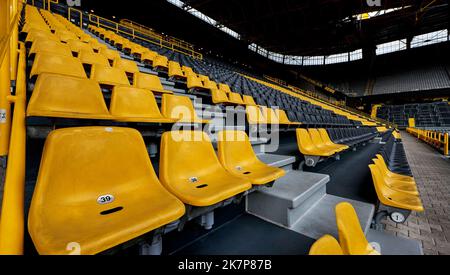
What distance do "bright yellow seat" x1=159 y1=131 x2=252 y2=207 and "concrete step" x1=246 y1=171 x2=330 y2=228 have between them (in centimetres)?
33

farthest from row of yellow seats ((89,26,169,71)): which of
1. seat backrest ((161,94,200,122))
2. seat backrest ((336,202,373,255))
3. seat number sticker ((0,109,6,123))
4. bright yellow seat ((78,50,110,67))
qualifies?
seat backrest ((336,202,373,255))

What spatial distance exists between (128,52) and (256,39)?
577 inches

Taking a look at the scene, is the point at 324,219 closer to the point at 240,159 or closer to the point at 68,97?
the point at 240,159

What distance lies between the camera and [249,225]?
4.32 ft

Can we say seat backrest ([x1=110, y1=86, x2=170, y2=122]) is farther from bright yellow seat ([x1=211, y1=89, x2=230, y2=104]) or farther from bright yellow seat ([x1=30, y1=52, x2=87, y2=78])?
bright yellow seat ([x1=211, y1=89, x2=230, y2=104])

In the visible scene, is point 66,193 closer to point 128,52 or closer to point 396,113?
point 128,52

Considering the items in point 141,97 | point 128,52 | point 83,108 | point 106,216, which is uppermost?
point 128,52

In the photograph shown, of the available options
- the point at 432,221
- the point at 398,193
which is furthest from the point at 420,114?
the point at 398,193

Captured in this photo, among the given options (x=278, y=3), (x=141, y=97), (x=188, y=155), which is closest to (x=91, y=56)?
(x=141, y=97)

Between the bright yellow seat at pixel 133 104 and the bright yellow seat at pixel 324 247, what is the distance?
1.23 meters

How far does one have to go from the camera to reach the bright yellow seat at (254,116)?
2.55 metres

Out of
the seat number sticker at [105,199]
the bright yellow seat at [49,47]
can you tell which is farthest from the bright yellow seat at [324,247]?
the bright yellow seat at [49,47]

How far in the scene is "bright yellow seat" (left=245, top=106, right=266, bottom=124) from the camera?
2549 millimetres

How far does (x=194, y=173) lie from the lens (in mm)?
1216
